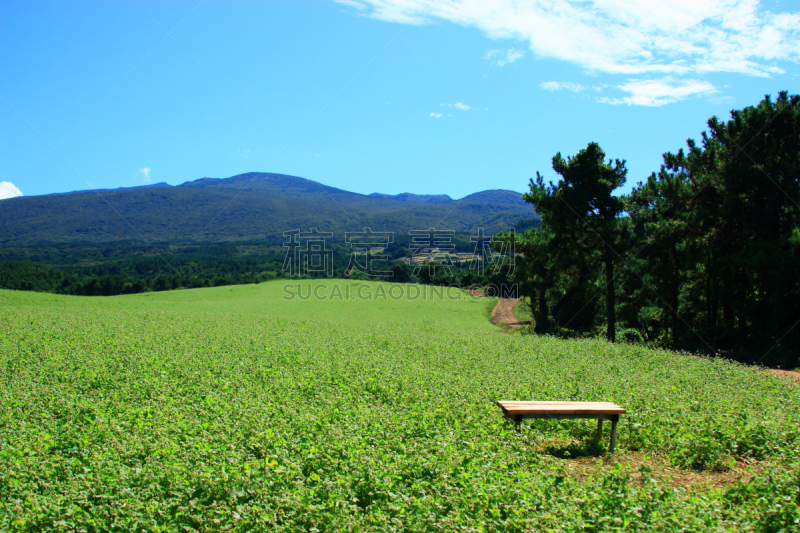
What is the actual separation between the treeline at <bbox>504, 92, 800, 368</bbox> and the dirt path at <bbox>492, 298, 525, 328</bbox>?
715cm

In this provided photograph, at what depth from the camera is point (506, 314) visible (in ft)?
165

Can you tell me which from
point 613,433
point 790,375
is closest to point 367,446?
point 613,433

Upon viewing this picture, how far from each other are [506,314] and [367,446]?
45.3 metres

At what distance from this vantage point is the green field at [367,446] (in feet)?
16.3

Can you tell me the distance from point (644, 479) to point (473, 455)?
219 cm

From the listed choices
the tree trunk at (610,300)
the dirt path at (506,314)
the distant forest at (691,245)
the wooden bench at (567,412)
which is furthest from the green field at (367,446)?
the dirt path at (506,314)

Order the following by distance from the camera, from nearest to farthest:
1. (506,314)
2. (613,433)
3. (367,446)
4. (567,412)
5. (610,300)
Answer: (367,446), (567,412), (613,433), (610,300), (506,314)

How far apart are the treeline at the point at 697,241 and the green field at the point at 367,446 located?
44.1 ft

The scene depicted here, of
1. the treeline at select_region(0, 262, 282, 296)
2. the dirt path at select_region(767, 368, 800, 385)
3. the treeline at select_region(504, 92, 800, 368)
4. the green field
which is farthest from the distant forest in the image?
the treeline at select_region(0, 262, 282, 296)

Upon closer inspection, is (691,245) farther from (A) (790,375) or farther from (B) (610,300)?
(A) (790,375)

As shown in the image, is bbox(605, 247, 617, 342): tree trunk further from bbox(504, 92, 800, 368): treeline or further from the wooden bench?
the wooden bench

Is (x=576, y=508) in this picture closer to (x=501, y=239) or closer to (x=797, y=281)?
(x=797, y=281)

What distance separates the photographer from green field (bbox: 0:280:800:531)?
4957 millimetres

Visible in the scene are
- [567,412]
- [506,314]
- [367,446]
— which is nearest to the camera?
[367,446]
